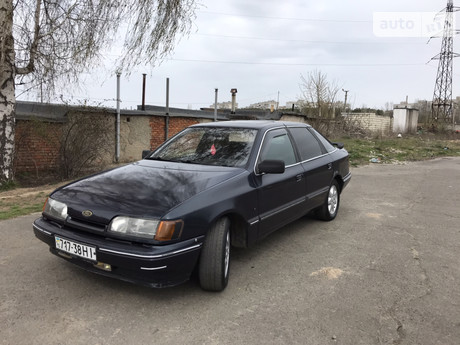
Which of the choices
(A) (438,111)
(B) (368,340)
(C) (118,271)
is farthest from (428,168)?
(A) (438,111)

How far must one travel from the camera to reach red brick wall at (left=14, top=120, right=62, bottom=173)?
8953 mm

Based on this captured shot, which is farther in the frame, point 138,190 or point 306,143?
point 306,143

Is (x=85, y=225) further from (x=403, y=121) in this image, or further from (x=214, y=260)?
(x=403, y=121)

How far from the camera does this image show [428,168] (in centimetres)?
1300

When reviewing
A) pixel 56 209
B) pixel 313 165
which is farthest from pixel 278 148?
pixel 56 209

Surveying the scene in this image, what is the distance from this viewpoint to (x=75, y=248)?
9.75ft

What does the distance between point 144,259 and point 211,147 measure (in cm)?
185

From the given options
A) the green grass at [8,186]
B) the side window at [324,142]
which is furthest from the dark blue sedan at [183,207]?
the green grass at [8,186]

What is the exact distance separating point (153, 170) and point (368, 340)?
2.44 metres

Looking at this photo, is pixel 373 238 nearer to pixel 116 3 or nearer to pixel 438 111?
pixel 116 3

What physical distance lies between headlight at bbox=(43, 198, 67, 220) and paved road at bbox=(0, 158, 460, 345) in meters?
0.63

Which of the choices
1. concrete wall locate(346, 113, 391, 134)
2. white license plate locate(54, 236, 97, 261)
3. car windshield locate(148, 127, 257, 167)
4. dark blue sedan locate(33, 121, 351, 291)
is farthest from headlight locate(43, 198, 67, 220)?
concrete wall locate(346, 113, 391, 134)

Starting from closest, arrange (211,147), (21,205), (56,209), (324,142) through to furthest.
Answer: (56,209) → (211,147) → (324,142) → (21,205)

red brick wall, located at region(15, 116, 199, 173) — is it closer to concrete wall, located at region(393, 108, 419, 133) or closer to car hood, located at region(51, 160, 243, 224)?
car hood, located at region(51, 160, 243, 224)
